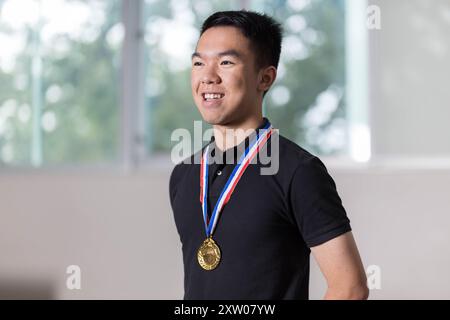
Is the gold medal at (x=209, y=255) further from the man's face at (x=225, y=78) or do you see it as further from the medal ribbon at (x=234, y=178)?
the man's face at (x=225, y=78)

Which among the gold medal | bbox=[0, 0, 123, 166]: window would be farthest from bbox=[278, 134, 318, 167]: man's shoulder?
bbox=[0, 0, 123, 166]: window

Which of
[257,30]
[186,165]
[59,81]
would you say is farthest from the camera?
[59,81]

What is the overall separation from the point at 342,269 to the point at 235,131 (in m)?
0.39

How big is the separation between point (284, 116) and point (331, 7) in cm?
73

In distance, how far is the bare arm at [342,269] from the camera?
1.10 m

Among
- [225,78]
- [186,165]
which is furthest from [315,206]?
[186,165]

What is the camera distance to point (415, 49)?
3.71m

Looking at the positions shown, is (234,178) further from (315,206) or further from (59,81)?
(59,81)

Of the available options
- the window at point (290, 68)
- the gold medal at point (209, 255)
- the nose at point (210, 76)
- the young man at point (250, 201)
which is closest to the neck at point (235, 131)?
the young man at point (250, 201)

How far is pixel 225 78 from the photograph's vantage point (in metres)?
1.27

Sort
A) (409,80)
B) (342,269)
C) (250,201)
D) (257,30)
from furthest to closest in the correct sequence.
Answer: (409,80)
(257,30)
(250,201)
(342,269)

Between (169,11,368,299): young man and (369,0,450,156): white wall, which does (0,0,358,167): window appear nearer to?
(369,0,450,156): white wall

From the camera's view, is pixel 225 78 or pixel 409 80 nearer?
pixel 225 78

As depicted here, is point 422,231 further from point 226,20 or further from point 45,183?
point 226,20
